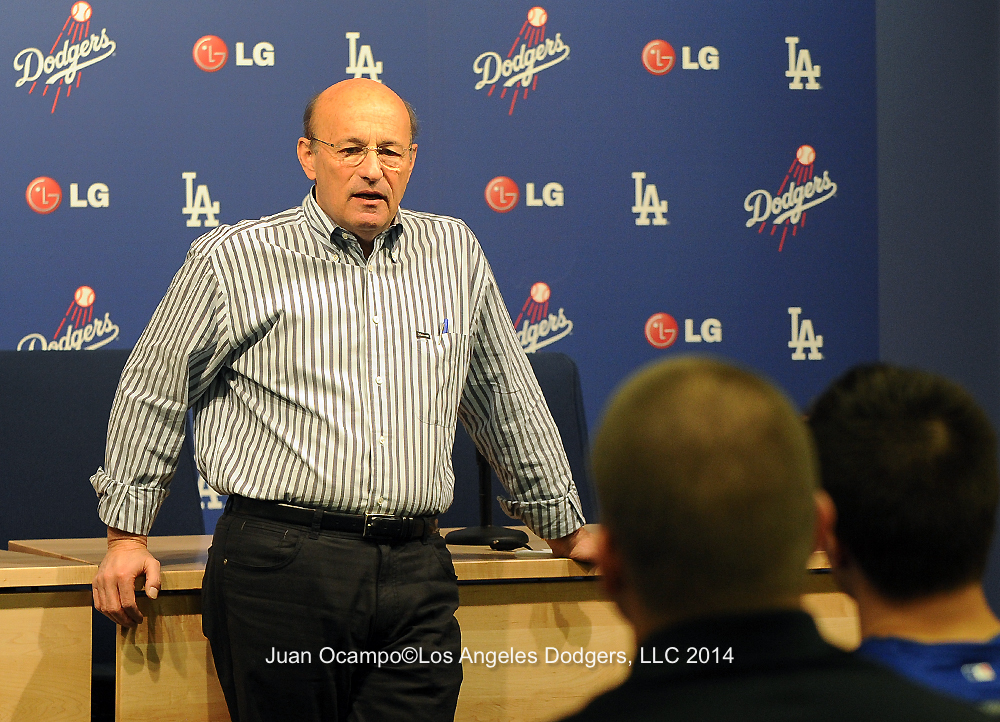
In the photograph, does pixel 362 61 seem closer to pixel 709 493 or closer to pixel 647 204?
pixel 647 204

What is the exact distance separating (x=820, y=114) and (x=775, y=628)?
3109mm

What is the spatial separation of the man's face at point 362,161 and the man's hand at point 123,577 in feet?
1.95

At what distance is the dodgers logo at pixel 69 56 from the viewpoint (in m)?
3.07

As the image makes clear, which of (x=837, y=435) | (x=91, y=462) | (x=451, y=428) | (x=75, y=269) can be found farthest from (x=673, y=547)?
(x=75, y=269)

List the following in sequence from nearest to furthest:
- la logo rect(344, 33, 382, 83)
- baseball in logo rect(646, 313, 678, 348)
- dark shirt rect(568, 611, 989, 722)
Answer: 1. dark shirt rect(568, 611, 989, 722)
2. la logo rect(344, 33, 382, 83)
3. baseball in logo rect(646, 313, 678, 348)

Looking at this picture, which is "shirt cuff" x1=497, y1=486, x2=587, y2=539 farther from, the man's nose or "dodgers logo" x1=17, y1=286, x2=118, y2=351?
"dodgers logo" x1=17, y1=286, x2=118, y2=351

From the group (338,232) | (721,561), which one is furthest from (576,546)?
(721,561)

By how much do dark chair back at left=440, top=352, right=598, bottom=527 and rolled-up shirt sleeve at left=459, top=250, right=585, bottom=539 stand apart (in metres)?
1.20

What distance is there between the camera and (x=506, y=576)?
195 centimetres

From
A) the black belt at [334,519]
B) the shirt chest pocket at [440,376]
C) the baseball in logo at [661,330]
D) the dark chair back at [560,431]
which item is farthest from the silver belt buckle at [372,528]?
the baseball in logo at [661,330]

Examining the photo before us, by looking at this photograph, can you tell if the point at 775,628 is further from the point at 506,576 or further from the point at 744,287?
the point at 744,287

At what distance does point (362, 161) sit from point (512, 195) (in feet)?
4.97

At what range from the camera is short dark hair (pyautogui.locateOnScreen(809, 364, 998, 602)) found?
89 centimetres

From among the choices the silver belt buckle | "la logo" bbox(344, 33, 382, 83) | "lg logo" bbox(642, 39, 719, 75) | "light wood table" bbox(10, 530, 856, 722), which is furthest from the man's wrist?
"lg logo" bbox(642, 39, 719, 75)
